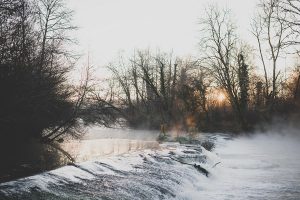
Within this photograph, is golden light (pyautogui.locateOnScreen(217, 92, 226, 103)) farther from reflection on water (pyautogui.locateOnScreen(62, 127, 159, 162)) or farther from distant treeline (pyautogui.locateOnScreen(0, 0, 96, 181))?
distant treeline (pyautogui.locateOnScreen(0, 0, 96, 181))

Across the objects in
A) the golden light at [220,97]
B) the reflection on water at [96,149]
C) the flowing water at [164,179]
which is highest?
the golden light at [220,97]

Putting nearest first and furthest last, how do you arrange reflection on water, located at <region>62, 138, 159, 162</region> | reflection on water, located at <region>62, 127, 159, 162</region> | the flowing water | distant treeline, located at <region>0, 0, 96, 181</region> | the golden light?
the flowing water → distant treeline, located at <region>0, 0, 96, 181</region> → reflection on water, located at <region>62, 138, 159, 162</region> → reflection on water, located at <region>62, 127, 159, 162</region> → the golden light

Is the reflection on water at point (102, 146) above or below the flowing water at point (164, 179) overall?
above

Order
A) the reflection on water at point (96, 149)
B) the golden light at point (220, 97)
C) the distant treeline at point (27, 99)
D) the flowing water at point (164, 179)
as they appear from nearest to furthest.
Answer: the flowing water at point (164, 179)
the distant treeline at point (27, 99)
the reflection on water at point (96, 149)
the golden light at point (220, 97)

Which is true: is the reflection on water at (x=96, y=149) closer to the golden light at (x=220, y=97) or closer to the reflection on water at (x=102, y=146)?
the reflection on water at (x=102, y=146)

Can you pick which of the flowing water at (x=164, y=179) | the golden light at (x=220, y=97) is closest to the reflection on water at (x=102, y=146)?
the flowing water at (x=164, y=179)

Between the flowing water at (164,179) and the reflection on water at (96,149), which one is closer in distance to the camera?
the flowing water at (164,179)

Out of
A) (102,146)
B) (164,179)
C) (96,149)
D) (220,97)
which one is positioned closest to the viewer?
(164,179)

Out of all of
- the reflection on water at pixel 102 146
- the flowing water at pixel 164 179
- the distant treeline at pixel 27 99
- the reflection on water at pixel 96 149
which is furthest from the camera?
the reflection on water at pixel 102 146

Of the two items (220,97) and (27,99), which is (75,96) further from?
(220,97)

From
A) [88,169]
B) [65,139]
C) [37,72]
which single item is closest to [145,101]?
[65,139]

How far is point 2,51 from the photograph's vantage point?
12445 millimetres

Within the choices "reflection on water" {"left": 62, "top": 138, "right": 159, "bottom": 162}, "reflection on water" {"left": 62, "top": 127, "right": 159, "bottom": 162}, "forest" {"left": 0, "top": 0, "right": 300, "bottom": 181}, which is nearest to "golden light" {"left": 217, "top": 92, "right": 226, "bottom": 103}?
"forest" {"left": 0, "top": 0, "right": 300, "bottom": 181}

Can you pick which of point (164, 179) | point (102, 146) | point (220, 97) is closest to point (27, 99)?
point (164, 179)
